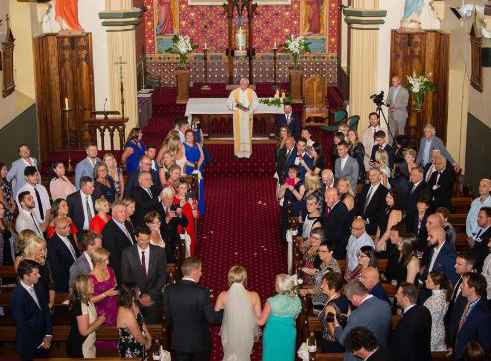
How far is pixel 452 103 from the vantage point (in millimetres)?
17906

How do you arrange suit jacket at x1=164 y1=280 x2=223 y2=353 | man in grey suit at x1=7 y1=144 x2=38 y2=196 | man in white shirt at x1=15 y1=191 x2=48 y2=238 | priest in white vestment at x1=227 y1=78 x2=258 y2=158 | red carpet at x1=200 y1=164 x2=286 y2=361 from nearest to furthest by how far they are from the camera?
suit jacket at x1=164 y1=280 x2=223 y2=353
man in white shirt at x1=15 y1=191 x2=48 y2=238
red carpet at x1=200 y1=164 x2=286 y2=361
man in grey suit at x1=7 y1=144 x2=38 y2=196
priest in white vestment at x1=227 y1=78 x2=258 y2=158

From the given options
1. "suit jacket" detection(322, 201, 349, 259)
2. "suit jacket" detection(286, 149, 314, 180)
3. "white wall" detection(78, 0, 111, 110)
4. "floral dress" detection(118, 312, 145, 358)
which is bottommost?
"floral dress" detection(118, 312, 145, 358)

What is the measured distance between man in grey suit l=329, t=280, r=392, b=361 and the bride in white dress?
2.76ft

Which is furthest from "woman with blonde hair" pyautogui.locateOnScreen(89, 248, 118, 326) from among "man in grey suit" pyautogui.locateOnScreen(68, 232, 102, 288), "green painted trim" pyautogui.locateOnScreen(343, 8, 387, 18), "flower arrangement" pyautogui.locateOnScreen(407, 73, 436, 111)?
"green painted trim" pyautogui.locateOnScreen(343, 8, 387, 18)

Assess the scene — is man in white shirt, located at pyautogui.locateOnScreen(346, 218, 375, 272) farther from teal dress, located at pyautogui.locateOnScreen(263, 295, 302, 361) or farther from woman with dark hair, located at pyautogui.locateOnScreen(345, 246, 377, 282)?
teal dress, located at pyautogui.locateOnScreen(263, 295, 302, 361)

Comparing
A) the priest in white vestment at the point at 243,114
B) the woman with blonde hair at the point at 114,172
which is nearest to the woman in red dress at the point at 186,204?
the woman with blonde hair at the point at 114,172

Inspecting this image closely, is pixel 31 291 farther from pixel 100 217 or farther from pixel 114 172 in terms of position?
pixel 114 172

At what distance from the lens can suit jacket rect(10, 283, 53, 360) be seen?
7953 mm

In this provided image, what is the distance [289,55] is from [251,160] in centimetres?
764

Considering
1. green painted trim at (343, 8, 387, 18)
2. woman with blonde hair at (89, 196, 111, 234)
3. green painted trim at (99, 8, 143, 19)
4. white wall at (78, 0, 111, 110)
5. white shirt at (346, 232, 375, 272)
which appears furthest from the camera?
white wall at (78, 0, 111, 110)

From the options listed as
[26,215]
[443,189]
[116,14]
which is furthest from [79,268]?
[116,14]

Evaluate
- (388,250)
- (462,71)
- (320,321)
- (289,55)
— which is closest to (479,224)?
(388,250)

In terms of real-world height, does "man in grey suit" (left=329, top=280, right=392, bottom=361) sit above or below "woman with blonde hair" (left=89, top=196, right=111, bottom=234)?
below

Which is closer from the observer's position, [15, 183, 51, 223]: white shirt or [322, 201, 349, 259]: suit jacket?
[322, 201, 349, 259]: suit jacket
